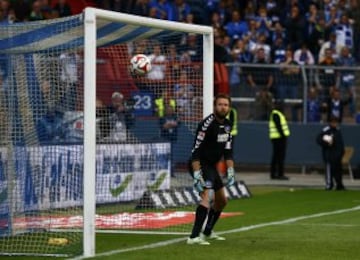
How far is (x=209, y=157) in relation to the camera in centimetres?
1545

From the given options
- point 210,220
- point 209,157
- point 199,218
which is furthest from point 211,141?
point 210,220

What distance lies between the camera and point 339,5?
33812 millimetres

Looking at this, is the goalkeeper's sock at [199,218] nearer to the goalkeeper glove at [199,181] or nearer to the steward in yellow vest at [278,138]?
the goalkeeper glove at [199,181]

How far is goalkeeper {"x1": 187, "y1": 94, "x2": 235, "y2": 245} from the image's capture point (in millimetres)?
15172

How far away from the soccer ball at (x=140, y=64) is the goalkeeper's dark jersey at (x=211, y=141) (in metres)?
2.37

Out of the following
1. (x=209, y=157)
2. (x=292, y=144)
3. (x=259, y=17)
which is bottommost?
(x=292, y=144)

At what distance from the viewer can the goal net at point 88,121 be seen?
576 inches

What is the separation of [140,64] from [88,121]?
361 centimetres

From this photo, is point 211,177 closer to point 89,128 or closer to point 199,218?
point 199,218

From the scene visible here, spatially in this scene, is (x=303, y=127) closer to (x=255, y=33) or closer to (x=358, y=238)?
(x=255, y=33)

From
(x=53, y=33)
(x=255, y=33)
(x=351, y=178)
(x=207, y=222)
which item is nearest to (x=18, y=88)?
(x=53, y=33)

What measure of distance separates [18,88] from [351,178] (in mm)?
15521

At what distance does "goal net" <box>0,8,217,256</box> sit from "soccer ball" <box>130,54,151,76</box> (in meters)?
0.35

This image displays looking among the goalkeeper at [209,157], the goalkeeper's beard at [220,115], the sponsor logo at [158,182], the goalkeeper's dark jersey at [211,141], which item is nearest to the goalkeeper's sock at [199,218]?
the goalkeeper at [209,157]
